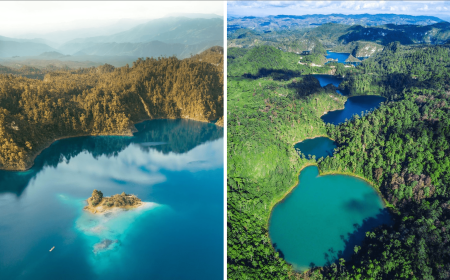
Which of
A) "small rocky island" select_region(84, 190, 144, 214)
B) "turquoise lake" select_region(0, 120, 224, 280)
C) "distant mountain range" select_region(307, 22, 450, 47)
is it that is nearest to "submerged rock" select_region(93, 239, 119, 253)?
"turquoise lake" select_region(0, 120, 224, 280)

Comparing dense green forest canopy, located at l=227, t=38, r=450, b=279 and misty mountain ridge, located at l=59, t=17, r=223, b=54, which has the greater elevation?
misty mountain ridge, located at l=59, t=17, r=223, b=54

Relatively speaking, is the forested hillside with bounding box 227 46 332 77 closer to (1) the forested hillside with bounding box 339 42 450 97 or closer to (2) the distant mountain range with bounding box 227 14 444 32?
(1) the forested hillside with bounding box 339 42 450 97

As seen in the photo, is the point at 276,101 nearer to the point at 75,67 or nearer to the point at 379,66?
the point at 75,67

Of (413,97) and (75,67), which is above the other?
(75,67)

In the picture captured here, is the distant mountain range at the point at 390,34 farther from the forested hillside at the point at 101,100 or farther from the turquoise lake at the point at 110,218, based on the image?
the turquoise lake at the point at 110,218

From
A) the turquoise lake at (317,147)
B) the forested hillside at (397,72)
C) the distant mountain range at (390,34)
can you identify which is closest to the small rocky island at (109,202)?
the turquoise lake at (317,147)

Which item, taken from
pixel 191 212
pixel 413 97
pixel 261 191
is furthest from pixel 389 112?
pixel 191 212
